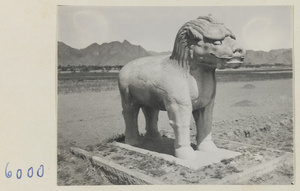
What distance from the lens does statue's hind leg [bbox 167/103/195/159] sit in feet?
14.9

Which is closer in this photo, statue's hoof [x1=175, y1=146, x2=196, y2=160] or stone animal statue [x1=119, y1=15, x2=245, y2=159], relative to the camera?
stone animal statue [x1=119, y1=15, x2=245, y2=159]

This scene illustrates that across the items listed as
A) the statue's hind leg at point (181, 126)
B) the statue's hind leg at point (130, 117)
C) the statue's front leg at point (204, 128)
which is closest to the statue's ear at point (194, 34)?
the statue's hind leg at point (181, 126)

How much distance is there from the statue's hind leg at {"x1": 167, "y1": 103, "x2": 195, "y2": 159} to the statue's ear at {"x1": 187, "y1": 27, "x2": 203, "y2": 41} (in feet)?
3.26

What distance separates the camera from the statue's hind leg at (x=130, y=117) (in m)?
5.52

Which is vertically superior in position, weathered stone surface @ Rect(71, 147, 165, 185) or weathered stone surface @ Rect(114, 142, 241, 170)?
weathered stone surface @ Rect(114, 142, 241, 170)

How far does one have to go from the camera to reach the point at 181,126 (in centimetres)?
459

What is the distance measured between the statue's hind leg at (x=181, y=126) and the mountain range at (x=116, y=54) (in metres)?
2.12

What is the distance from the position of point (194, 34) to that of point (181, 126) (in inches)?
53.1

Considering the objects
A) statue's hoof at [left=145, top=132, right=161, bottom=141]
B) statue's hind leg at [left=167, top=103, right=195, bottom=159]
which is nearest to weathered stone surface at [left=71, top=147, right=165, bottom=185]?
statue's hind leg at [left=167, top=103, right=195, bottom=159]

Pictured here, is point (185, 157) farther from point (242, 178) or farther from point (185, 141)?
point (242, 178)

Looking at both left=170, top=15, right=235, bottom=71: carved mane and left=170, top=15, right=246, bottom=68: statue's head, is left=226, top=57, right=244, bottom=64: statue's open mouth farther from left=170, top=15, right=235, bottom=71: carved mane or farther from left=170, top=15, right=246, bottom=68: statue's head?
left=170, top=15, right=235, bottom=71: carved mane

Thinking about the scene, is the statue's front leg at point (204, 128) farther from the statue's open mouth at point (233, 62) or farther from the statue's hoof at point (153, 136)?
the statue's hoof at point (153, 136)

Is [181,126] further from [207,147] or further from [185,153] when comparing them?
[207,147]
